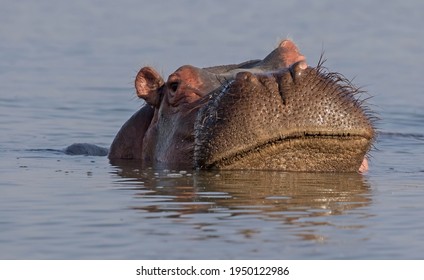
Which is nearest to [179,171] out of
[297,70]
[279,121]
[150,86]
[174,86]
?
[174,86]

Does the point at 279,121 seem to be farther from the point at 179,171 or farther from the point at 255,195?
the point at 179,171

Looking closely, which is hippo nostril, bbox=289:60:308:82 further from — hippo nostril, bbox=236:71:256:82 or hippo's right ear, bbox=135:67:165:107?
hippo's right ear, bbox=135:67:165:107

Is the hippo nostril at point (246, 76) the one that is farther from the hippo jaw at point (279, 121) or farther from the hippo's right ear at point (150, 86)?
the hippo's right ear at point (150, 86)

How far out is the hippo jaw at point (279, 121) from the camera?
350 inches

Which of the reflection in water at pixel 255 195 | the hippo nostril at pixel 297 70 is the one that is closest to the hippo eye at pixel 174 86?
the reflection in water at pixel 255 195

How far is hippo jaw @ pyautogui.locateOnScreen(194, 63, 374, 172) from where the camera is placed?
350 inches

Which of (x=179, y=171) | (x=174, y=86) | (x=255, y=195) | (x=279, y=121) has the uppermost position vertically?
(x=174, y=86)

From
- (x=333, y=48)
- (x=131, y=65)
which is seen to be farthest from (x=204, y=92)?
(x=333, y=48)

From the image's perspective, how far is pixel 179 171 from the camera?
9742 mm

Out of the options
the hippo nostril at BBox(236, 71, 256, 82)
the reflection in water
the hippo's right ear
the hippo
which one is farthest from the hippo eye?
the hippo nostril at BBox(236, 71, 256, 82)

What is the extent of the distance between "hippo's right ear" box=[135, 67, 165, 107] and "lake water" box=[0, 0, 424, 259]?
65cm

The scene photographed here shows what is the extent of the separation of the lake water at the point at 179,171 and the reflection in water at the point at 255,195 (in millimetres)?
16

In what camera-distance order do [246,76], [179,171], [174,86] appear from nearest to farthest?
[246,76], [179,171], [174,86]

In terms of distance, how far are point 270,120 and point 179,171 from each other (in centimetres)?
115
